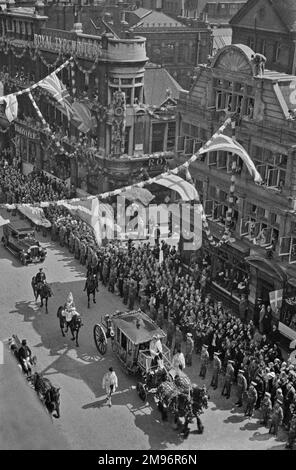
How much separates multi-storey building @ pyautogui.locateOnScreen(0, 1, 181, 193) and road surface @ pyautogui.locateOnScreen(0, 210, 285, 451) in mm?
13349

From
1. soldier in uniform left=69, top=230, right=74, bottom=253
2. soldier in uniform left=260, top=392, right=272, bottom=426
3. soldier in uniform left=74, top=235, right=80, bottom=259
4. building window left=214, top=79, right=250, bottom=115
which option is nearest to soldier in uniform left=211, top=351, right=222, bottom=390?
soldier in uniform left=260, top=392, right=272, bottom=426

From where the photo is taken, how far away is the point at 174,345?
93.9 feet

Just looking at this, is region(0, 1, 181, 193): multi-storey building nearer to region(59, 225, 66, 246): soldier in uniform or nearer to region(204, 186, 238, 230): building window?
region(59, 225, 66, 246): soldier in uniform

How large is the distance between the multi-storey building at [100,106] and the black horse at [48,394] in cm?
2330

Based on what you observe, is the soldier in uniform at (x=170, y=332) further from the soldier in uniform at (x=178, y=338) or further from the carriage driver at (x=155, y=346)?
the carriage driver at (x=155, y=346)

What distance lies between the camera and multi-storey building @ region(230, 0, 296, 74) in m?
42.2

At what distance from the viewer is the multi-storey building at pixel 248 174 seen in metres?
29.1

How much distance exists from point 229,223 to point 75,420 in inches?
529

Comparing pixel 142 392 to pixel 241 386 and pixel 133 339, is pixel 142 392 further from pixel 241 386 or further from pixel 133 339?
pixel 241 386

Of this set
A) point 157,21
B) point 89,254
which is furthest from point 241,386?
point 157,21

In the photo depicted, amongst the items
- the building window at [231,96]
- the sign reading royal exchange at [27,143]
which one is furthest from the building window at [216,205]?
the sign reading royal exchange at [27,143]

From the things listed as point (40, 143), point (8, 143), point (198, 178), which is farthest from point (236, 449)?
point (8, 143)

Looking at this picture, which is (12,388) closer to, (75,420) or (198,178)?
(75,420)

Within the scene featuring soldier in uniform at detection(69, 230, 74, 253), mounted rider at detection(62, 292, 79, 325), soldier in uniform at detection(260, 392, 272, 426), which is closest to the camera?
soldier in uniform at detection(260, 392, 272, 426)
